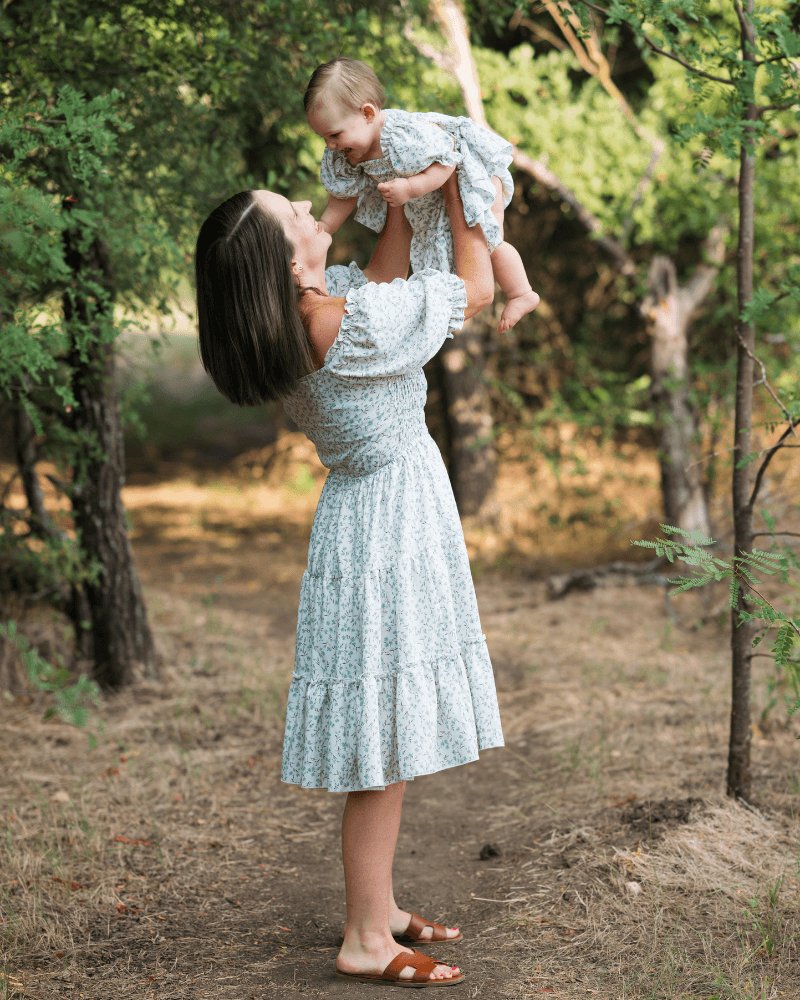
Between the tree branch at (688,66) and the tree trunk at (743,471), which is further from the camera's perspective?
the tree trunk at (743,471)

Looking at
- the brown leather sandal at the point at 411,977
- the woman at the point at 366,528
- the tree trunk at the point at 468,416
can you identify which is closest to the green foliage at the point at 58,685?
the woman at the point at 366,528

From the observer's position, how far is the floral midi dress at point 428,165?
2404 mm

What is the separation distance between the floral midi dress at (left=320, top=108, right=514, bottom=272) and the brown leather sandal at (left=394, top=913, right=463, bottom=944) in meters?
1.57

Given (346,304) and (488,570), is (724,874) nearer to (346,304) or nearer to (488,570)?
(346,304)

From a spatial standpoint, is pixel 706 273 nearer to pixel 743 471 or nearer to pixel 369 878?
pixel 743 471

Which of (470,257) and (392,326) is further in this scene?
(470,257)

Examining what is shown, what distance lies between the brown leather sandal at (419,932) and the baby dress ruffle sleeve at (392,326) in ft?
4.41

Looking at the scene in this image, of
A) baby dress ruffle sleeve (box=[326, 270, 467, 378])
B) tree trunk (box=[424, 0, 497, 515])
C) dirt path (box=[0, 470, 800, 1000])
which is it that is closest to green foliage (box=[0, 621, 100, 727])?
dirt path (box=[0, 470, 800, 1000])

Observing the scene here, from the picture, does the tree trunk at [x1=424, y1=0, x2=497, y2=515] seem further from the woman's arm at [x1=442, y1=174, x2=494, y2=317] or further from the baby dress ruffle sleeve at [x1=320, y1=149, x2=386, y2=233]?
the woman's arm at [x1=442, y1=174, x2=494, y2=317]

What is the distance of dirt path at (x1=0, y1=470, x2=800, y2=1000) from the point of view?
A: 2600mm

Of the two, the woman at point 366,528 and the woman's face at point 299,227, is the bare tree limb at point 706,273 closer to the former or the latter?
Answer: the woman at point 366,528

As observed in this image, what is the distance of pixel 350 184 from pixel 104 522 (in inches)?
94.3

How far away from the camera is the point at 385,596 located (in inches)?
96.6

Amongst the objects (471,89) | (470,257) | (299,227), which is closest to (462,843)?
(470,257)
